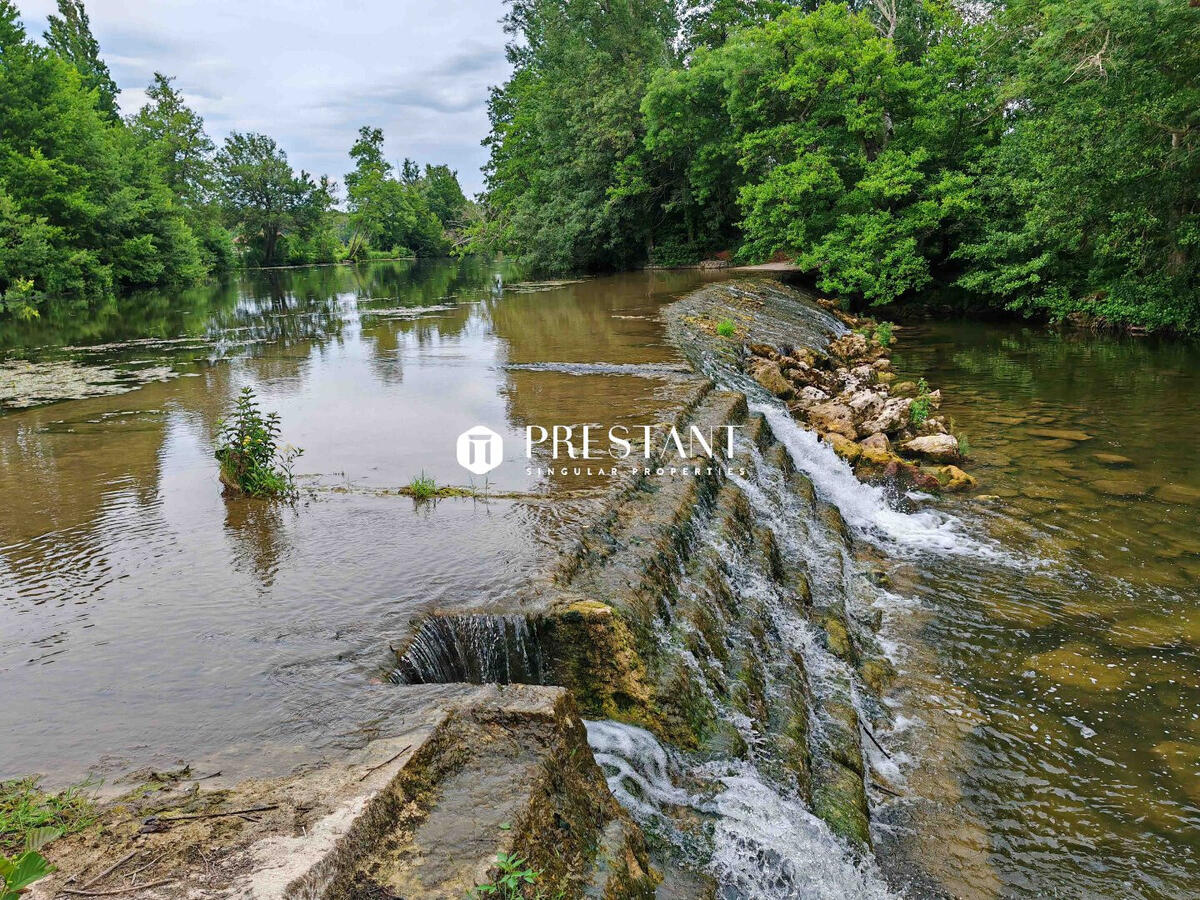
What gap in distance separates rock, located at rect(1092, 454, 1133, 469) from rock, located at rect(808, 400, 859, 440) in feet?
10.4

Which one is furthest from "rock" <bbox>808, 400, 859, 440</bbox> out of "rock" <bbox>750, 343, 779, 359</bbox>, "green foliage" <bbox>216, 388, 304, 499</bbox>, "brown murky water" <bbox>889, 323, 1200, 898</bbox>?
"green foliage" <bbox>216, 388, 304, 499</bbox>

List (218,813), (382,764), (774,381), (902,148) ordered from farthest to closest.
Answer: (902,148) < (774,381) < (382,764) < (218,813)

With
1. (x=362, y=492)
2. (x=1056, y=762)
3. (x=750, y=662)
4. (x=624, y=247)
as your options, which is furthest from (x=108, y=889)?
(x=624, y=247)

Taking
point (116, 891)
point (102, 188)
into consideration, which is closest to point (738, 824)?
point (116, 891)

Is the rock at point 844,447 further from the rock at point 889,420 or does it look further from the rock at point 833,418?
the rock at point 889,420

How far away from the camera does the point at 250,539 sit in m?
6.21

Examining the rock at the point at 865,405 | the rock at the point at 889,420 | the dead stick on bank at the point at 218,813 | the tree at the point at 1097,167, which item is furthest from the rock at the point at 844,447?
the tree at the point at 1097,167

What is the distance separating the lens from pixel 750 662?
5266 mm

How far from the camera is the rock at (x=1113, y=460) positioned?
31.3 ft

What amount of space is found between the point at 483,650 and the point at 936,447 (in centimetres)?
789

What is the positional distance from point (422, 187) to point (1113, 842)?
109 meters

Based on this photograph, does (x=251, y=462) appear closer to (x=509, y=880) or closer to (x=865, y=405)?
→ (x=509, y=880)

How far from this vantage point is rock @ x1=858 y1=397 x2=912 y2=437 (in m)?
11.0

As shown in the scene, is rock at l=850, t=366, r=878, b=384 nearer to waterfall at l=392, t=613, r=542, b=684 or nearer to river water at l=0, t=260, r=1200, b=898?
river water at l=0, t=260, r=1200, b=898
